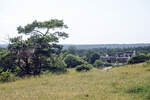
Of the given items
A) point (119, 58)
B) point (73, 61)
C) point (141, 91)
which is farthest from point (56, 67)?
point (119, 58)

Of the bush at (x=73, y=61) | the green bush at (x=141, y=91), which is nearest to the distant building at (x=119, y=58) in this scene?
the bush at (x=73, y=61)

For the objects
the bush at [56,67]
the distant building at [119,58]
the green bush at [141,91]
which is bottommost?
the distant building at [119,58]

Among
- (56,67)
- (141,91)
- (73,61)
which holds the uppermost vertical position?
(141,91)

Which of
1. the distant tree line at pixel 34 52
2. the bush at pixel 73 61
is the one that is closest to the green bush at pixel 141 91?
the distant tree line at pixel 34 52

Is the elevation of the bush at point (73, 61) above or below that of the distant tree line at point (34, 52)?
below

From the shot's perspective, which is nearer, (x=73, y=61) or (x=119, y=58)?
(x=73, y=61)

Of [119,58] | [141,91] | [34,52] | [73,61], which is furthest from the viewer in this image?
[119,58]

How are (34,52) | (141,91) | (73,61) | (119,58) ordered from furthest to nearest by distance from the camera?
(119,58)
(73,61)
(34,52)
(141,91)

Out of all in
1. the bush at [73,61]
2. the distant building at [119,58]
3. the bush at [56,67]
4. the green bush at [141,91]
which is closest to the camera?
the green bush at [141,91]

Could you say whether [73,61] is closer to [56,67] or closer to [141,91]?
[56,67]

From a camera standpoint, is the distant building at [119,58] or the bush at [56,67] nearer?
the bush at [56,67]

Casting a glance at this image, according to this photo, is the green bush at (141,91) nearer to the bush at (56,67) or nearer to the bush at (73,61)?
the bush at (56,67)

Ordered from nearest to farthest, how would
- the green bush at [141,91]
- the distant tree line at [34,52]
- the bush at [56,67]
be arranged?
the green bush at [141,91] → the distant tree line at [34,52] → the bush at [56,67]

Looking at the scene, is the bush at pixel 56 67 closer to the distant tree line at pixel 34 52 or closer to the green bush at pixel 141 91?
the distant tree line at pixel 34 52
